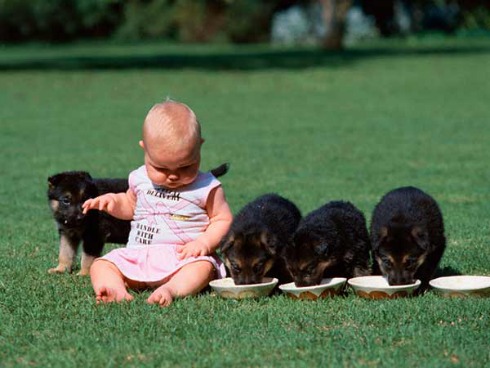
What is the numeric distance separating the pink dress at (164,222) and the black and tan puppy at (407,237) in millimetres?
1166

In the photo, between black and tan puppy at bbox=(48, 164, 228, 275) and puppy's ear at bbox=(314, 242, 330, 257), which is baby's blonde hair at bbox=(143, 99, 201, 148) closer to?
black and tan puppy at bbox=(48, 164, 228, 275)

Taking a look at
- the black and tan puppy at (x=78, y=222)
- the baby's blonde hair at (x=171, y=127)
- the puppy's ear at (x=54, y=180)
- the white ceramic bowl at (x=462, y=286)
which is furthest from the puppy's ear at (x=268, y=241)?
the puppy's ear at (x=54, y=180)

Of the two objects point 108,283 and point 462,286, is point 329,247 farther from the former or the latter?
point 108,283

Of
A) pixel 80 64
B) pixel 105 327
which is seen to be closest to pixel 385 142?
pixel 105 327

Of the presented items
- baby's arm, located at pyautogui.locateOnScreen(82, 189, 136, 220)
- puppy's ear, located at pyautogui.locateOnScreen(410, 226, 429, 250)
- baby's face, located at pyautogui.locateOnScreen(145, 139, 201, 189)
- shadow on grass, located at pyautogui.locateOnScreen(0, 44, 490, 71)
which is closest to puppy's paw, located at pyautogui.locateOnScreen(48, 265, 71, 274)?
baby's arm, located at pyautogui.locateOnScreen(82, 189, 136, 220)

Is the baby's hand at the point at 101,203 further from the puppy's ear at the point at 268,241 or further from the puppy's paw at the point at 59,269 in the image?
the puppy's ear at the point at 268,241

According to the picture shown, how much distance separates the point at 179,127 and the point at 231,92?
22.4m

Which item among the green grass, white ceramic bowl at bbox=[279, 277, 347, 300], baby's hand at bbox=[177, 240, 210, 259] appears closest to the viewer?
the green grass

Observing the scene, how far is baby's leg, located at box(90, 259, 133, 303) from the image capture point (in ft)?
22.3

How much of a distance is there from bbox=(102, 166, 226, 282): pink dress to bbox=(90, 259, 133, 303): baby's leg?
10cm

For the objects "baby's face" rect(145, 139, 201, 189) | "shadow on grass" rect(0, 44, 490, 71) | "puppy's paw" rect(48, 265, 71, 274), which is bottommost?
"puppy's paw" rect(48, 265, 71, 274)

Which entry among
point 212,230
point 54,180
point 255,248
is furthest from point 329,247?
point 54,180

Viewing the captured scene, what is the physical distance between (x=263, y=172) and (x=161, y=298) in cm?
721

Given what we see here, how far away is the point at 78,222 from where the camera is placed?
8.24 m
